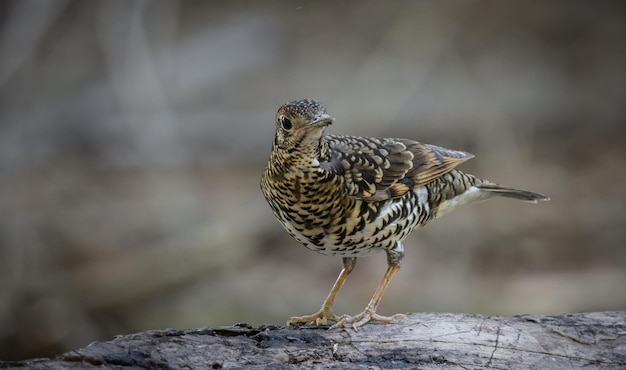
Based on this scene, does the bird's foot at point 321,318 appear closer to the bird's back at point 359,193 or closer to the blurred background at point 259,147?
the bird's back at point 359,193

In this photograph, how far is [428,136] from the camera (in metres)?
9.78

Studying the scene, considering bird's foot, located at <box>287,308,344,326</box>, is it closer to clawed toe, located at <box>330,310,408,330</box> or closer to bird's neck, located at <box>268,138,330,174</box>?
clawed toe, located at <box>330,310,408,330</box>

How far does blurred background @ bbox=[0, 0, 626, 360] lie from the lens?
320 inches

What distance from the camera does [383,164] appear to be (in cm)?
439

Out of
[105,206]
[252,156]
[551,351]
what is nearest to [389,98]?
[252,156]

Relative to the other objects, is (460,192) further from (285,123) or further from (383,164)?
(285,123)

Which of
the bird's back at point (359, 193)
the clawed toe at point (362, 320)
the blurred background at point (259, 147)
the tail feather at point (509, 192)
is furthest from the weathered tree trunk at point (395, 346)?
the blurred background at point (259, 147)

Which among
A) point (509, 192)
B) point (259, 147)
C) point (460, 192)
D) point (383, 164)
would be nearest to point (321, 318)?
point (383, 164)

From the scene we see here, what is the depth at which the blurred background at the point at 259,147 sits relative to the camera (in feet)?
26.7

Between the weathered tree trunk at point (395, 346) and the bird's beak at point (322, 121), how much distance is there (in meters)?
1.04

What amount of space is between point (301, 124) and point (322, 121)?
12 centimetres

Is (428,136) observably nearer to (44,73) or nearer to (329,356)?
(44,73)

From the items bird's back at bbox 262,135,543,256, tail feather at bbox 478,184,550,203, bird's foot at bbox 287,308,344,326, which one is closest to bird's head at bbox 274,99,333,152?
bird's back at bbox 262,135,543,256

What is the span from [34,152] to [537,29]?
678 centimetres
